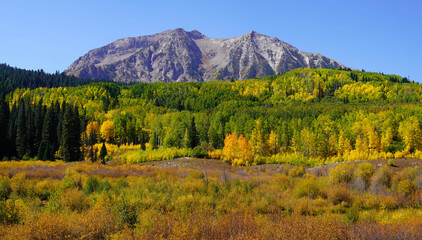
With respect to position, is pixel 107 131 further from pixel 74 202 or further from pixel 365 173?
pixel 365 173

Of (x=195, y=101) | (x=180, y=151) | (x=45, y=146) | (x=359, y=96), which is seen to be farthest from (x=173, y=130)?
(x=359, y=96)

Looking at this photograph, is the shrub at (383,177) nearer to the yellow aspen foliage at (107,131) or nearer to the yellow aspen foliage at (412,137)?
the yellow aspen foliage at (412,137)

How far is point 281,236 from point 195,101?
15073 cm

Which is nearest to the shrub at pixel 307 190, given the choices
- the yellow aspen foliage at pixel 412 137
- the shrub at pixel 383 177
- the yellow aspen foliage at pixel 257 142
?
the shrub at pixel 383 177

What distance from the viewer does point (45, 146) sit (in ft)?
161

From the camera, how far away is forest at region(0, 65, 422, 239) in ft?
23.8

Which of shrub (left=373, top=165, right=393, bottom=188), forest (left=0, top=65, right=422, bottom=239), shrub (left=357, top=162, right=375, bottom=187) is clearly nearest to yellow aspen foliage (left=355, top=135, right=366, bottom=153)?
forest (left=0, top=65, right=422, bottom=239)

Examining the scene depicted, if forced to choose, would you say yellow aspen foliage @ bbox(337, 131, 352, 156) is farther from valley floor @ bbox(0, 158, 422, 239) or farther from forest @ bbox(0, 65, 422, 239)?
valley floor @ bbox(0, 158, 422, 239)

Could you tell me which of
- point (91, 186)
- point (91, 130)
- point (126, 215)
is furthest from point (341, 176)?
point (91, 130)

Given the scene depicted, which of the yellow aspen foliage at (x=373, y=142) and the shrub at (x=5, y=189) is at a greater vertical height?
the shrub at (x=5, y=189)

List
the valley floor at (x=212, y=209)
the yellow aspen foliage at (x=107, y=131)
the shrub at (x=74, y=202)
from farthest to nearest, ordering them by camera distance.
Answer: the yellow aspen foliage at (x=107, y=131), the shrub at (x=74, y=202), the valley floor at (x=212, y=209)

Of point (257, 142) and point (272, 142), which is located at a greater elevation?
point (257, 142)

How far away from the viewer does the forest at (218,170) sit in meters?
7.25

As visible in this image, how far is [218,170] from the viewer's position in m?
27.2
